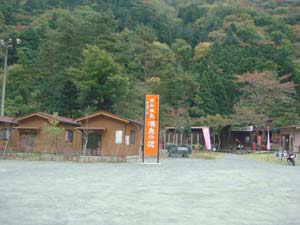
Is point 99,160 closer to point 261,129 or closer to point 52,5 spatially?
point 261,129

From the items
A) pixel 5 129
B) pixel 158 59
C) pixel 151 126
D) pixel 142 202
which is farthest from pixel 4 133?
pixel 158 59

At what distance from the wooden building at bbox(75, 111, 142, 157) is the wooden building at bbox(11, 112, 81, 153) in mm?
1156

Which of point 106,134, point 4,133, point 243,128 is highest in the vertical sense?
point 243,128

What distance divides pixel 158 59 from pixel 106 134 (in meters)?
21.5

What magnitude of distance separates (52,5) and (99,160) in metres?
45.4

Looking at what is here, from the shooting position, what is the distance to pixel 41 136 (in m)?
26.4

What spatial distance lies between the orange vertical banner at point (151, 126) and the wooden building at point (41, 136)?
686cm

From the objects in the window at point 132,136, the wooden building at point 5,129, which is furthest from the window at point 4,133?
the window at point 132,136

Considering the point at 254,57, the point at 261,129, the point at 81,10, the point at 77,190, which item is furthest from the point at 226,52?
the point at 77,190

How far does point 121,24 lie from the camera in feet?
191

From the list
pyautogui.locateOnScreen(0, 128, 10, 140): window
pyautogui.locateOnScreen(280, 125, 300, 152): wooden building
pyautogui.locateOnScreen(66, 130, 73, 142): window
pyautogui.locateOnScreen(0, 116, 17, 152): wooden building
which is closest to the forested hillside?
pyautogui.locateOnScreen(280, 125, 300, 152): wooden building

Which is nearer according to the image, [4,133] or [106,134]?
[106,134]

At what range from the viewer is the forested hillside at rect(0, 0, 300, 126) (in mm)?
33406

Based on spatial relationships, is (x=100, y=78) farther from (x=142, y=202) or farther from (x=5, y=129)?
(x=142, y=202)
